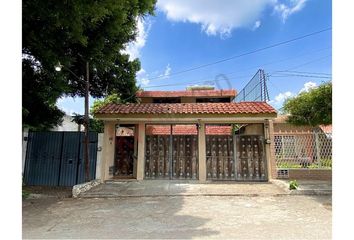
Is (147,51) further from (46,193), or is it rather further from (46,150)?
(46,193)

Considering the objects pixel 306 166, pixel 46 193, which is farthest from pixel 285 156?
pixel 46 193

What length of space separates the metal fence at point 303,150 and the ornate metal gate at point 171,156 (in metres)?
3.53

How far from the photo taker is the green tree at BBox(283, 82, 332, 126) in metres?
9.91

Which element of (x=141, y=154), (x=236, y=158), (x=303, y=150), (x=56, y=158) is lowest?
(x=56, y=158)

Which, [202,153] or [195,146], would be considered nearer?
[202,153]

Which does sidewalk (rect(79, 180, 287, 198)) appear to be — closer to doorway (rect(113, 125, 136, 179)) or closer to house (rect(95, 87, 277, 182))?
house (rect(95, 87, 277, 182))

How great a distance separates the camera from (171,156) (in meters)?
12.0

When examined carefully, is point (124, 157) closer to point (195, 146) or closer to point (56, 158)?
point (56, 158)

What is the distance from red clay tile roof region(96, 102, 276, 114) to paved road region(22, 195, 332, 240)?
389 cm

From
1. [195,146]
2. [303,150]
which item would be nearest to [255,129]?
[303,150]

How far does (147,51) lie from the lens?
14500mm

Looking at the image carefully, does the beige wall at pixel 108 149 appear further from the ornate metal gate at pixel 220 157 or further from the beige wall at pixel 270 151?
the beige wall at pixel 270 151

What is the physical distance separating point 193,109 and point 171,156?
2.20 meters

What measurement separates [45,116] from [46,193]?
312 centimetres
